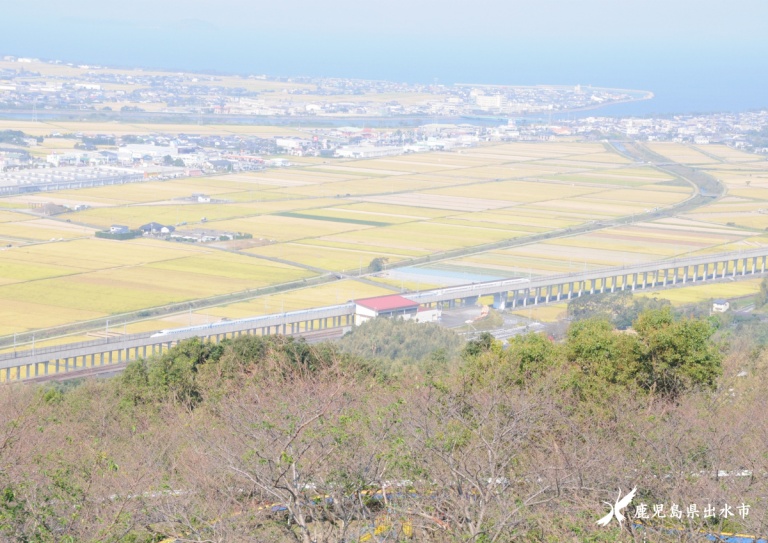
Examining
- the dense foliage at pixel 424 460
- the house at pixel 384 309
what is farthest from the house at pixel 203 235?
the dense foliage at pixel 424 460

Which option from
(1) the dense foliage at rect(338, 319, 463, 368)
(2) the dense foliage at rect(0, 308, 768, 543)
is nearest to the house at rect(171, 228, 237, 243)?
(1) the dense foliage at rect(338, 319, 463, 368)

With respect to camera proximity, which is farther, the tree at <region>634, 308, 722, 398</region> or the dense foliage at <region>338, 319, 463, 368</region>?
the dense foliage at <region>338, 319, 463, 368</region>

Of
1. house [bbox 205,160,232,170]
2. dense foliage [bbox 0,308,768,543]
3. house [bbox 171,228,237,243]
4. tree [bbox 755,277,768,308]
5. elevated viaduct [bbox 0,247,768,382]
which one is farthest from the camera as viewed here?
house [bbox 205,160,232,170]

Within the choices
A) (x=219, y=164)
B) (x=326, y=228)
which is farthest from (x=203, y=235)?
(x=219, y=164)

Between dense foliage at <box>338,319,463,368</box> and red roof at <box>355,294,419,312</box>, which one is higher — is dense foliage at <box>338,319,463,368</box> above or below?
above

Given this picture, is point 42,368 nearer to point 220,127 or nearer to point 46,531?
point 46,531

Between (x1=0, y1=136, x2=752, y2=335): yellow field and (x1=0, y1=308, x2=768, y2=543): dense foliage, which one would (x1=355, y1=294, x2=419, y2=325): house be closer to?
(x1=0, y1=136, x2=752, y2=335): yellow field

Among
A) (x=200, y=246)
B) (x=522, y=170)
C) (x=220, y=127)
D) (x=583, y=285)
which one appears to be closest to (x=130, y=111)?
(x=220, y=127)
